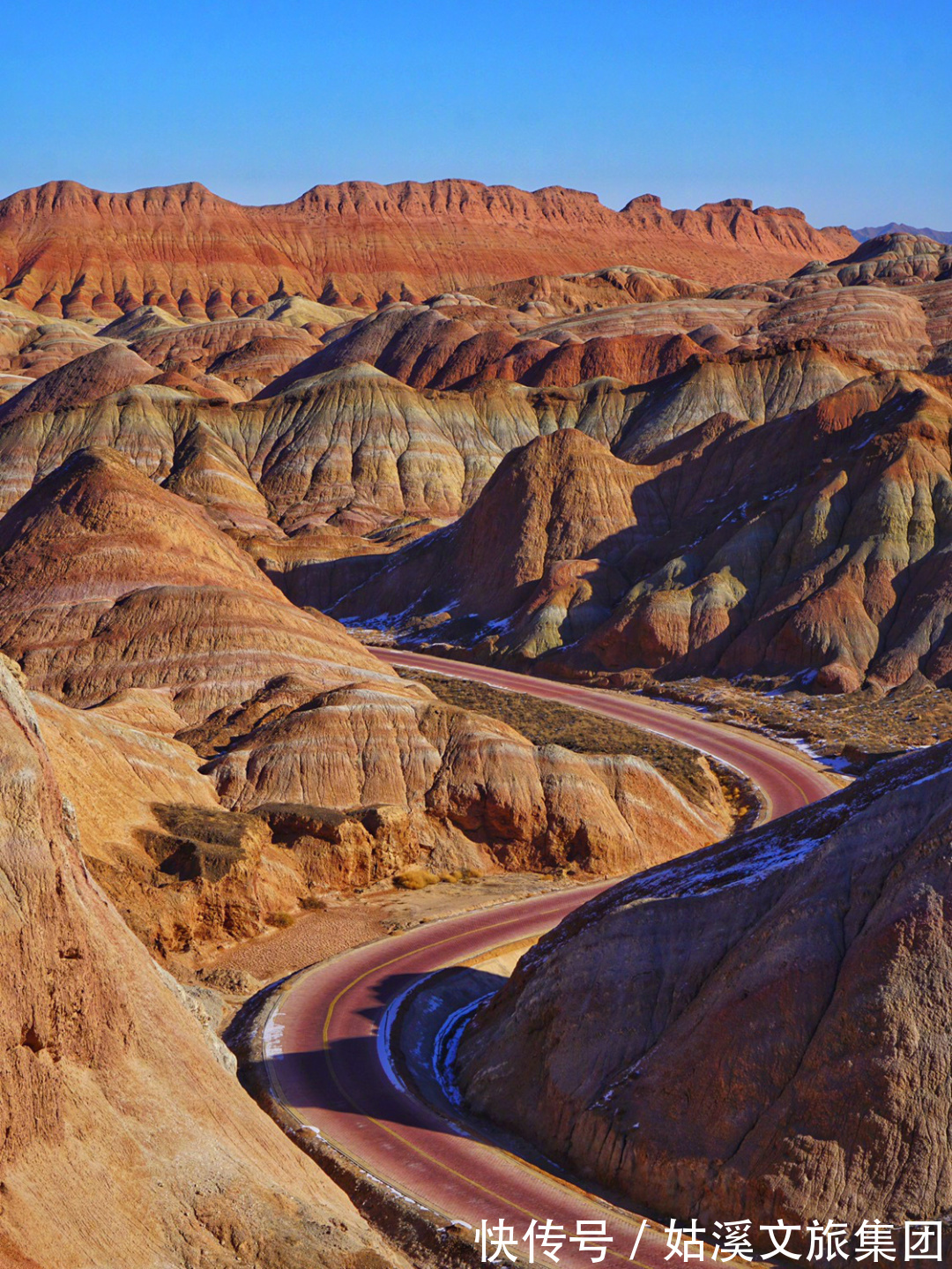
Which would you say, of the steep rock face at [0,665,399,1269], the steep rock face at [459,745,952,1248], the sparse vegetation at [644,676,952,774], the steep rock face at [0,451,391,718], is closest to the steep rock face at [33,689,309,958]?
the steep rock face at [0,451,391,718]

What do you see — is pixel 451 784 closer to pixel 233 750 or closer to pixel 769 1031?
pixel 233 750

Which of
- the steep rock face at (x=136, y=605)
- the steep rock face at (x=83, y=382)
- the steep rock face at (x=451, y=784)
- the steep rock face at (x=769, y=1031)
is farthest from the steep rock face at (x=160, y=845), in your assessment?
the steep rock face at (x=83, y=382)

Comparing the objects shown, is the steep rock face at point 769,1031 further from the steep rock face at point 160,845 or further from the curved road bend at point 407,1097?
the steep rock face at point 160,845

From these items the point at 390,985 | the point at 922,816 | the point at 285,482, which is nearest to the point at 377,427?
the point at 285,482

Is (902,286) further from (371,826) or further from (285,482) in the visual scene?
(371,826)

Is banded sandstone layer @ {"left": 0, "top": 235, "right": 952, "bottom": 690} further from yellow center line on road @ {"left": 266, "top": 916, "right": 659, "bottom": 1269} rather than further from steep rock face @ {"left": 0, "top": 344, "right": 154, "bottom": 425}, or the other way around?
yellow center line on road @ {"left": 266, "top": 916, "right": 659, "bottom": 1269}
